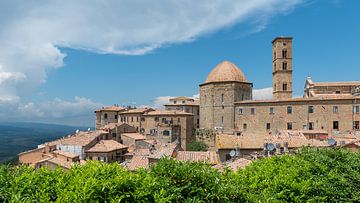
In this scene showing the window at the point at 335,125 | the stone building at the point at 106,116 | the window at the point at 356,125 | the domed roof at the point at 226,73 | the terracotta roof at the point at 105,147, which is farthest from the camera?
the stone building at the point at 106,116

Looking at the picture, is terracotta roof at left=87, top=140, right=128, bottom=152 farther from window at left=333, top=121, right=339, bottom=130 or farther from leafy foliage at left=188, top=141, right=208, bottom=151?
window at left=333, top=121, right=339, bottom=130

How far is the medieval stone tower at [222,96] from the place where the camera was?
60094mm

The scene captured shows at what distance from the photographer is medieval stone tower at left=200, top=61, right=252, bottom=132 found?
6009cm

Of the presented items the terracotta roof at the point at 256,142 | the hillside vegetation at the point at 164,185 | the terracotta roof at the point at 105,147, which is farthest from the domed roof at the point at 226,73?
the hillside vegetation at the point at 164,185

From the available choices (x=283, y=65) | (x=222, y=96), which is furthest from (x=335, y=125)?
(x=222, y=96)

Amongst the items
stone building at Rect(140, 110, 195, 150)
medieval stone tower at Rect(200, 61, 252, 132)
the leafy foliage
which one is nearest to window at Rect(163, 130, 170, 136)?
stone building at Rect(140, 110, 195, 150)

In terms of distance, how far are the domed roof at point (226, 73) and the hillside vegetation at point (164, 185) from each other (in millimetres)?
50234

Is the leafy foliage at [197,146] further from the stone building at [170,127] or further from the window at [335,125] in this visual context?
the window at [335,125]

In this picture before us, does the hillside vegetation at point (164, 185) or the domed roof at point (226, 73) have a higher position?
the domed roof at point (226, 73)

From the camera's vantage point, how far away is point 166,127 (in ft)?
184

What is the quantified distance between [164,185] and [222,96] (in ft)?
179

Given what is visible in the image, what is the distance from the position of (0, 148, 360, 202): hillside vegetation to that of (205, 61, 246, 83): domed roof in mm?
50234

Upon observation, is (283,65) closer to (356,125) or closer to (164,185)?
(356,125)

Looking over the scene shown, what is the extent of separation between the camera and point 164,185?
287 inches
